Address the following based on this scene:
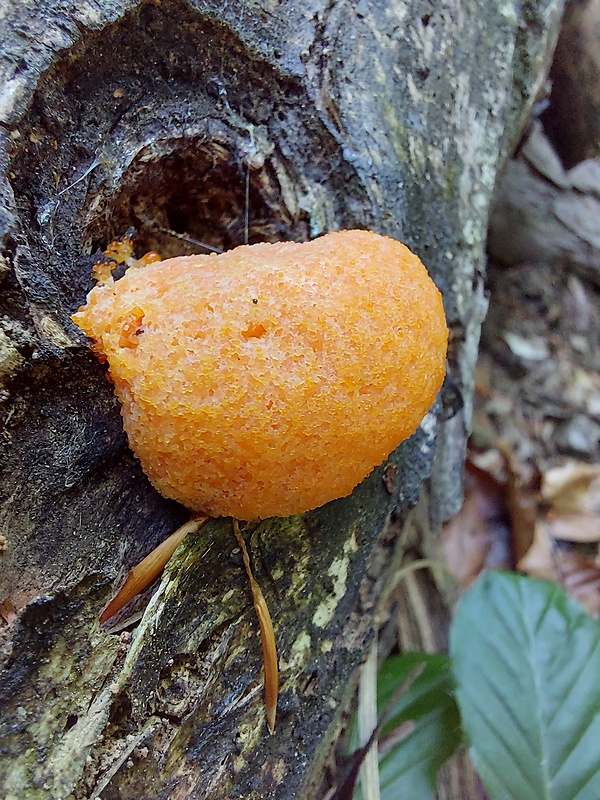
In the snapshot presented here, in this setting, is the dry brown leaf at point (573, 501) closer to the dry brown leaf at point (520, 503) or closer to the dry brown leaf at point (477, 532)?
the dry brown leaf at point (520, 503)

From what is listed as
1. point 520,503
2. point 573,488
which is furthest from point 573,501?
point 520,503

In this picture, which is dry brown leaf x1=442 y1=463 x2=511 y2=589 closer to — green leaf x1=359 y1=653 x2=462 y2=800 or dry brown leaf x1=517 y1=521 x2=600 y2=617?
dry brown leaf x1=517 y1=521 x2=600 y2=617

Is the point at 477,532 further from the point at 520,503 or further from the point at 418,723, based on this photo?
the point at 418,723

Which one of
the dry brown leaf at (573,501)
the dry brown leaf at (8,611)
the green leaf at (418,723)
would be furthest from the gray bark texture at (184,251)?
the dry brown leaf at (573,501)

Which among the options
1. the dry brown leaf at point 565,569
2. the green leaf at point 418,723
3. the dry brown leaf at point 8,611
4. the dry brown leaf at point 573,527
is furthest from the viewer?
the dry brown leaf at point 573,527

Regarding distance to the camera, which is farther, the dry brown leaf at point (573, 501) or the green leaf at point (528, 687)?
the dry brown leaf at point (573, 501)

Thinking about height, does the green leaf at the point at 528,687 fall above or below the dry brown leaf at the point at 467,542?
above

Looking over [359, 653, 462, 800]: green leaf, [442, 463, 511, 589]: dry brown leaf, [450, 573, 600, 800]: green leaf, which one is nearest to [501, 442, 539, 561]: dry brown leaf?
[442, 463, 511, 589]: dry brown leaf
